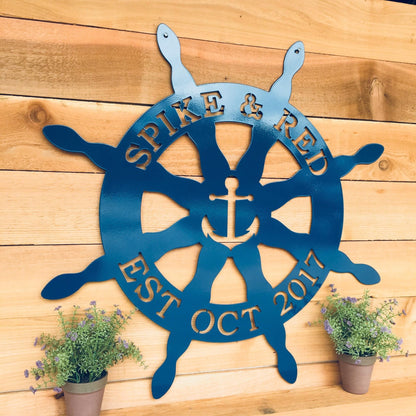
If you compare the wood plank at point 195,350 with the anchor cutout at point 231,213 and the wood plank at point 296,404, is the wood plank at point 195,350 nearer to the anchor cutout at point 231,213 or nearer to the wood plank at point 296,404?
the wood plank at point 296,404

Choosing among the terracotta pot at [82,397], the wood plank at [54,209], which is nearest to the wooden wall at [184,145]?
the wood plank at [54,209]

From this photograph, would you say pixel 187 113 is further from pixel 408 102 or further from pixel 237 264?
pixel 408 102

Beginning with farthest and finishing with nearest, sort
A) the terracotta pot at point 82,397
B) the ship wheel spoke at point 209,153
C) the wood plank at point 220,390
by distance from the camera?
1. the ship wheel spoke at point 209,153
2. the wood plank at point 220,390
3. the terracotta pot at point 82,397

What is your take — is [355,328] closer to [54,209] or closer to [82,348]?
[82,348]

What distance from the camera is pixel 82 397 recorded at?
1.29 meters

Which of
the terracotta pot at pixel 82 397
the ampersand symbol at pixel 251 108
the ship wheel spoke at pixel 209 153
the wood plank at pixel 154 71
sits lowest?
the terracotta pot at pixel 82 397

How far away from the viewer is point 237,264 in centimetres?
155

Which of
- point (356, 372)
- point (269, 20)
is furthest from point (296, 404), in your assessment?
point (269, 20)

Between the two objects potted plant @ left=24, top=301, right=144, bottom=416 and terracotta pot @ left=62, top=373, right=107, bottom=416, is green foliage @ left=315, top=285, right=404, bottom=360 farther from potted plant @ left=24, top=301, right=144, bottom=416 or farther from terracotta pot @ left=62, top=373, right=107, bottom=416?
terracotta pot @ left=62, top=373, right=107, bottom=416

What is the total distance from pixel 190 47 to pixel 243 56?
0.20 meters

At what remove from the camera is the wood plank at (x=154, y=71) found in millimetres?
1358

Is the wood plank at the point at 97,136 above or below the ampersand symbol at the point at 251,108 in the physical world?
below

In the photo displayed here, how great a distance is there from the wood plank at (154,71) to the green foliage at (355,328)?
0.73m

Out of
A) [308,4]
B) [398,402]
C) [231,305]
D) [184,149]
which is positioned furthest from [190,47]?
[398,402]
